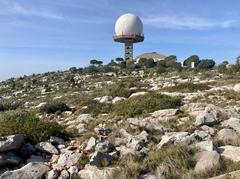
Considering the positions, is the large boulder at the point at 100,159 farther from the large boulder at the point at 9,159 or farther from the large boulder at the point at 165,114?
the large boulder at the point at 165,114

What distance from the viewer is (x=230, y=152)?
8703mm

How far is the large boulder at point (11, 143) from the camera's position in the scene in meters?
9.12

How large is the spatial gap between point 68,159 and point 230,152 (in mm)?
3620

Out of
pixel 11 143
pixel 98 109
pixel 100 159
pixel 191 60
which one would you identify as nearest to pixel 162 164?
pixel 100 159

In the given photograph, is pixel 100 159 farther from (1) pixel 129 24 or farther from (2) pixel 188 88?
(1) pixel 129 24

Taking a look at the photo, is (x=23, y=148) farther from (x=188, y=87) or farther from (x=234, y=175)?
(x=188, y=87)

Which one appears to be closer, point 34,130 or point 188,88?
point 34,130

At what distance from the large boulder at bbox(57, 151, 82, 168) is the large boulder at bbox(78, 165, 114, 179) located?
412 mm

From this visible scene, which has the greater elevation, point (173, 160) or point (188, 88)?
point (188, 88)

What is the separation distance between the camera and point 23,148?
9.68m

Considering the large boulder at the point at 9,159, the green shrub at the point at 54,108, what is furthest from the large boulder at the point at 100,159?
the green shrub at the point at 54,108

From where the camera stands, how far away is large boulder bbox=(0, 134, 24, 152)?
29.9 feet

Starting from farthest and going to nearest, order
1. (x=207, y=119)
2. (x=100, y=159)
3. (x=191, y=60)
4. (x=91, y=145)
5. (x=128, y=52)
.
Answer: (x=128, y=52) → (x=191, y=60) → (x=207, y=119) → (x=91, y=145) → (x=100, y=159)

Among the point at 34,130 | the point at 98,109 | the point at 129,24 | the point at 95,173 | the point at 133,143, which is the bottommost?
the point at 95,173
